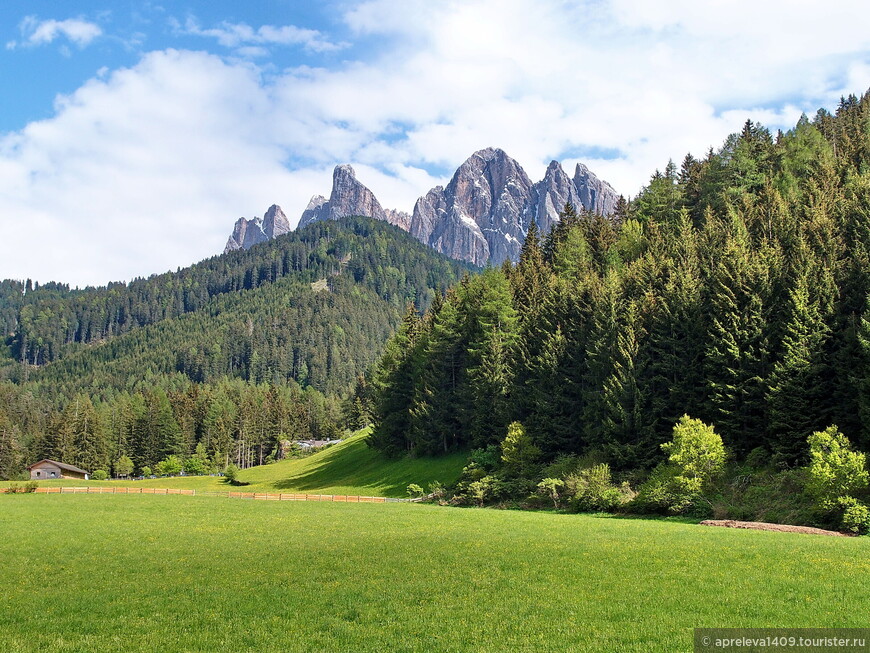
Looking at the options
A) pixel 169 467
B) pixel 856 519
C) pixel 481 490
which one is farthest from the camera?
pixel 169 467

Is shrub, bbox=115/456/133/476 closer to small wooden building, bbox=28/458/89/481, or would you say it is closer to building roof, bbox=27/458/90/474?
building roof, bbox=27/458/90/474

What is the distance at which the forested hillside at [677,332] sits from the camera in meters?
41.7

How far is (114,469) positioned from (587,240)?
10382cm

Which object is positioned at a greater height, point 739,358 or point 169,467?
point 739,358

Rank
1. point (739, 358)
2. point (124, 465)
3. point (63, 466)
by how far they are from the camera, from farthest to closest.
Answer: point (124, 465) < point (63, 466) < point (739, 358)

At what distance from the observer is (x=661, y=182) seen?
92.7 m

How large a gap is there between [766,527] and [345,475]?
60.1 m

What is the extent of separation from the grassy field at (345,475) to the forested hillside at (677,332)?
3.73 metres

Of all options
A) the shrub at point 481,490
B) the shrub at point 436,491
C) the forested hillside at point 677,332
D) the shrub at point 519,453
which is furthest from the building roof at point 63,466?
the shrub at point 519,453

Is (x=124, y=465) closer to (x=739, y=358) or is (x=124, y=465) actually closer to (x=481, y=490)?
(x=481, y=490)

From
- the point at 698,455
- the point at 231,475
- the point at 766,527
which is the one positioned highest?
the point at 698,455

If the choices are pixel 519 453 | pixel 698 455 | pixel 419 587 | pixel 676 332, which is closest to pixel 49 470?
pixel 519 453

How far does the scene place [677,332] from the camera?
5044cm

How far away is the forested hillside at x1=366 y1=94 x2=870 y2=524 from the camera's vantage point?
41.7 meters
